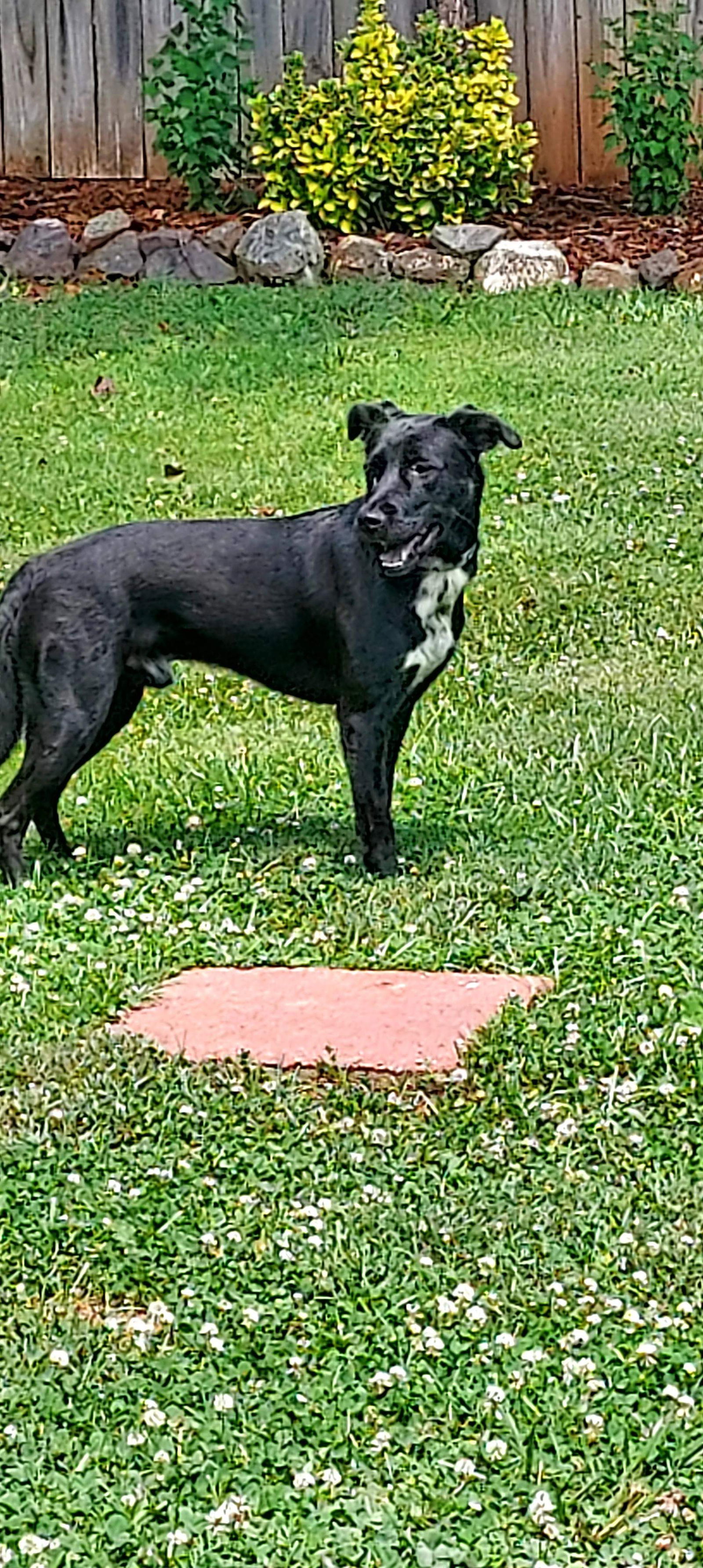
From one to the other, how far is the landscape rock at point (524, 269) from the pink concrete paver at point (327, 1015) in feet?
26.0

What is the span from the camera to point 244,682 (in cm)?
815

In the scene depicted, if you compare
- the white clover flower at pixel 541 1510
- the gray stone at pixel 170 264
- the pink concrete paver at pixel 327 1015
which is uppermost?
the gray stone at pixel 170 264

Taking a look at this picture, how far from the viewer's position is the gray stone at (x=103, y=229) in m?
13.1

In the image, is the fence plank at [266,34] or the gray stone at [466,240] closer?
the gray stone at [466,240]

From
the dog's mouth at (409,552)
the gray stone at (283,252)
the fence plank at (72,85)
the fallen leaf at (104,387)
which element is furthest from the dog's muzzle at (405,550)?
the fence plank at (72,85)

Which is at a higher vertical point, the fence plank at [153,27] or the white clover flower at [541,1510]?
the fence plank at [153,27]

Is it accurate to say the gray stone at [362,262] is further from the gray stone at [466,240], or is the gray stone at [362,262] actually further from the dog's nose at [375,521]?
the dog's nose at [375,521]

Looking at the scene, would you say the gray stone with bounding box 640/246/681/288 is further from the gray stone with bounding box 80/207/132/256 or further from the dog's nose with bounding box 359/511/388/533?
the dog's nose with bounding box 359/511/388/533

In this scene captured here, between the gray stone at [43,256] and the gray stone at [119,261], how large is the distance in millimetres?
136

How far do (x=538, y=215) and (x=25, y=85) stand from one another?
3481 mm

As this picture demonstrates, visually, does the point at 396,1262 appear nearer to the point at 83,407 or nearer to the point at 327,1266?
the point at 327,1266

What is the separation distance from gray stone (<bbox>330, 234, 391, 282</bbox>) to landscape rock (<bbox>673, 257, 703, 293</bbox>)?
1635mm

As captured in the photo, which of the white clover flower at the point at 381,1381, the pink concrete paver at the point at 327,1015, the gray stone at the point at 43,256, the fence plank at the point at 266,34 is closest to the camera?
the white clover flower at the point at 381,1381

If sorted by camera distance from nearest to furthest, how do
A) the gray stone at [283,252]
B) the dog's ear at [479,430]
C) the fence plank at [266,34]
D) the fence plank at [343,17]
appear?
1. the dog's ear at [479,430]
2. the gray stone at [283,252]
3. the fence plank at [343,17]
4. the fence plank at [266,34]
